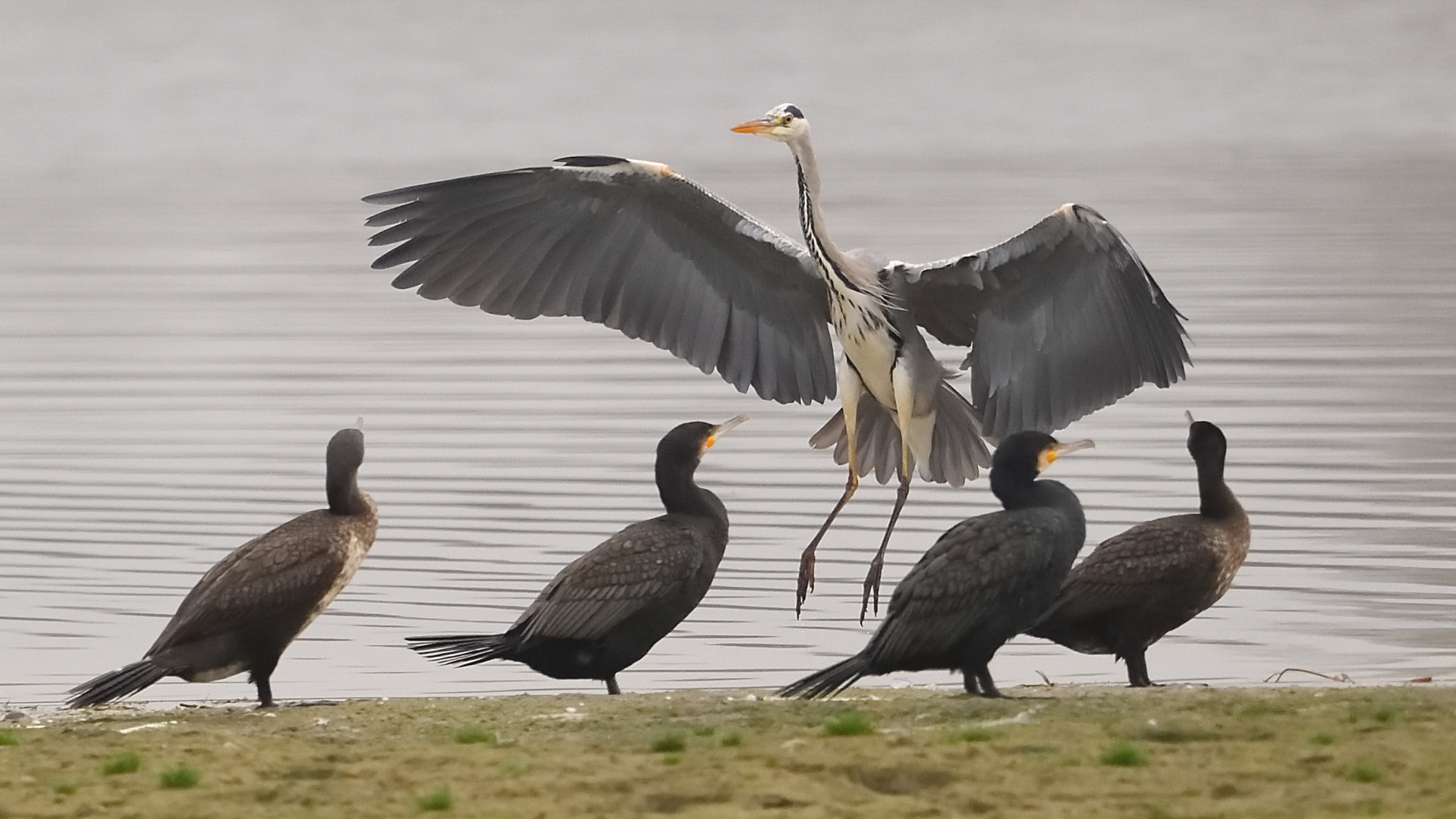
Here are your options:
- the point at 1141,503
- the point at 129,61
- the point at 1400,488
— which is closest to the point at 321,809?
the point at 1141,503

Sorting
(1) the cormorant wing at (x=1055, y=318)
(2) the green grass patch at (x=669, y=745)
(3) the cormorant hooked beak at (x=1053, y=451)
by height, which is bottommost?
(2) the green grass patch at (x=669, y=745)

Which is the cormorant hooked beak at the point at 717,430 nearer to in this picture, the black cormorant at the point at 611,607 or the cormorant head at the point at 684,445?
the cormorant head at the point at 684,445

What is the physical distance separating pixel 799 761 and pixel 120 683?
267 cm

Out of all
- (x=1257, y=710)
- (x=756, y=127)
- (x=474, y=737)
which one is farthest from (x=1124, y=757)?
(x=756, y=127)

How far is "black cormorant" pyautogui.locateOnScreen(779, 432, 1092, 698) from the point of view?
816 cm

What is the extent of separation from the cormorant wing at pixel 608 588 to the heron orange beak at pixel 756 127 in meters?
2.07

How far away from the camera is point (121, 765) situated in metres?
7.14

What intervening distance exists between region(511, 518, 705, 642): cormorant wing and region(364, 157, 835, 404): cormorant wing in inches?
80.3

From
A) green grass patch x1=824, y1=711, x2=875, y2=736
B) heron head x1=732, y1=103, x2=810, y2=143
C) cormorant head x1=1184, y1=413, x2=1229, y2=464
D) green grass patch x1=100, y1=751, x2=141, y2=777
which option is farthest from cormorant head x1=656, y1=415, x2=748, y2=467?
green grass patch x1=100, y1=751, x2=141, y2=777

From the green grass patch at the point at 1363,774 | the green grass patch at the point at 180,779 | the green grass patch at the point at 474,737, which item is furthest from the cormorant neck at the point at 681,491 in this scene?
the green grass patch at the point at 1363,774

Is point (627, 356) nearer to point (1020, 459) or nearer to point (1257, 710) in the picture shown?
point (1020, 459)

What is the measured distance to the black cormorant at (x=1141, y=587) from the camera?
8.86 metres

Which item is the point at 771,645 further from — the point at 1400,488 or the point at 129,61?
the point at 129,61

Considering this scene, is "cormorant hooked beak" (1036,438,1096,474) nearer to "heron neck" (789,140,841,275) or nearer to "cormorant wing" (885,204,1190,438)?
"cormorant wing" (885,204,1190,438)
